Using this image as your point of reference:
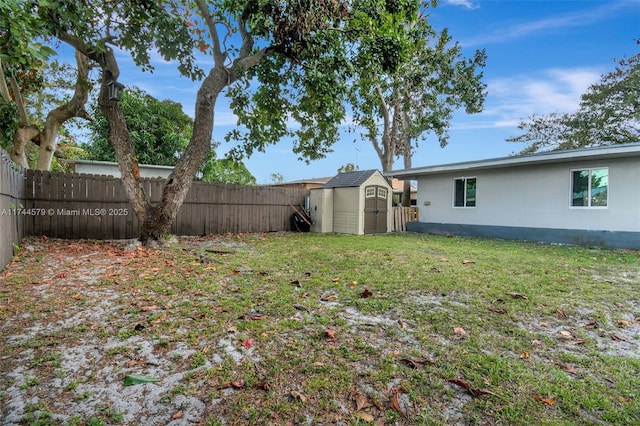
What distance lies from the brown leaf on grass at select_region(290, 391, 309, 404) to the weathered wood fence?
458cm

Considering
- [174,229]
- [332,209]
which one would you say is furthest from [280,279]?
[332,209]

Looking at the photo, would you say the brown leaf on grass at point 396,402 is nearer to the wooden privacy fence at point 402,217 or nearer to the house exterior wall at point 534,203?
the house exterior wall at point 534,203

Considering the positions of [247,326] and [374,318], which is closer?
[247,326]

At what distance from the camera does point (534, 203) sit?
9.59 meters

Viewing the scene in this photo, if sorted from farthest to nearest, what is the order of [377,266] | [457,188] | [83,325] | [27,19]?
[457,188] → [377,266] → [27,19] → [83,325]

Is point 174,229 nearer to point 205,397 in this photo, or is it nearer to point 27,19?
point 27,19

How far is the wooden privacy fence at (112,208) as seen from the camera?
7.00m

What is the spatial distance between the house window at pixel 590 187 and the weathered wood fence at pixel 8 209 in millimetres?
11975

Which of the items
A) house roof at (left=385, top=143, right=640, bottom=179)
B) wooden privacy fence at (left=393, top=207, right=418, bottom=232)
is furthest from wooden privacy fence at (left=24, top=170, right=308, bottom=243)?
house roof at (left=385, top=143, right=640, bottom=179)

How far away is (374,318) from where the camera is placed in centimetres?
296

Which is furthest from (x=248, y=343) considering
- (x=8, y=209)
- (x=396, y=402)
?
(x=8, y=209)

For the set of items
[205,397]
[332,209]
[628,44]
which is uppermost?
[628,44]

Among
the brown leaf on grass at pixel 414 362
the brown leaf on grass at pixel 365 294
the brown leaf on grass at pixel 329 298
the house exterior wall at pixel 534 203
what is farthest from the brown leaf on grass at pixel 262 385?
the house exterior wall at pixel 534 203

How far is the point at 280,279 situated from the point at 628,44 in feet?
60.7
